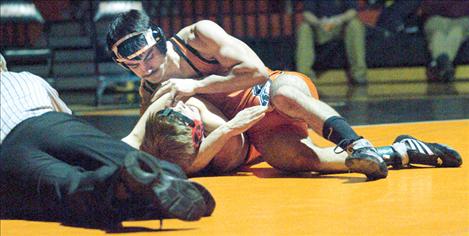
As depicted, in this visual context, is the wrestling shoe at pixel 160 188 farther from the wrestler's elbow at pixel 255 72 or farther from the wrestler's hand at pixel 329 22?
the wrestler's hand at pixel 329 22

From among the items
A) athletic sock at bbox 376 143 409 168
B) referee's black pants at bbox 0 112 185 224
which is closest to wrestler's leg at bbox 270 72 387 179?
athletic sock at bbox 376 143 409 168

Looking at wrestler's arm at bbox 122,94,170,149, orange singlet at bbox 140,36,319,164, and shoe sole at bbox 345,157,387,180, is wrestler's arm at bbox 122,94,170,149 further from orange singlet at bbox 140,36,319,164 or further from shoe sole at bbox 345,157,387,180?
shoe sole at bbox 345,157,387,180

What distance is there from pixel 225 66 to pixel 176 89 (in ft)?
0.93

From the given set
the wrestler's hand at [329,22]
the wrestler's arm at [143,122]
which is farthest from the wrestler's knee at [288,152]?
the wrestler's hand at [329,22]

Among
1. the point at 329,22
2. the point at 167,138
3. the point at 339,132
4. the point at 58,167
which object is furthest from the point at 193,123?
the point at 329,22

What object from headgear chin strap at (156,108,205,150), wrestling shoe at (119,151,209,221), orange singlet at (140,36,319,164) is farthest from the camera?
orange singlet at (140,36,319,164)

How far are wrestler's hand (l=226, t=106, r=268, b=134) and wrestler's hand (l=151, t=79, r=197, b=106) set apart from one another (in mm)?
241

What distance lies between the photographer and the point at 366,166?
455cm

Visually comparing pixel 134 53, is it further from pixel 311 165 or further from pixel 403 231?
pixel 403 231

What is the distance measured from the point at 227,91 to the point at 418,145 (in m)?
0.91

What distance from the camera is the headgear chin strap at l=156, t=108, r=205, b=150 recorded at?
4.64m

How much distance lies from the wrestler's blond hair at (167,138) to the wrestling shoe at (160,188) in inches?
40.5

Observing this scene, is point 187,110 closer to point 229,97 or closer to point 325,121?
point 229,97

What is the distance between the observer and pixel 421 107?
8.55m
